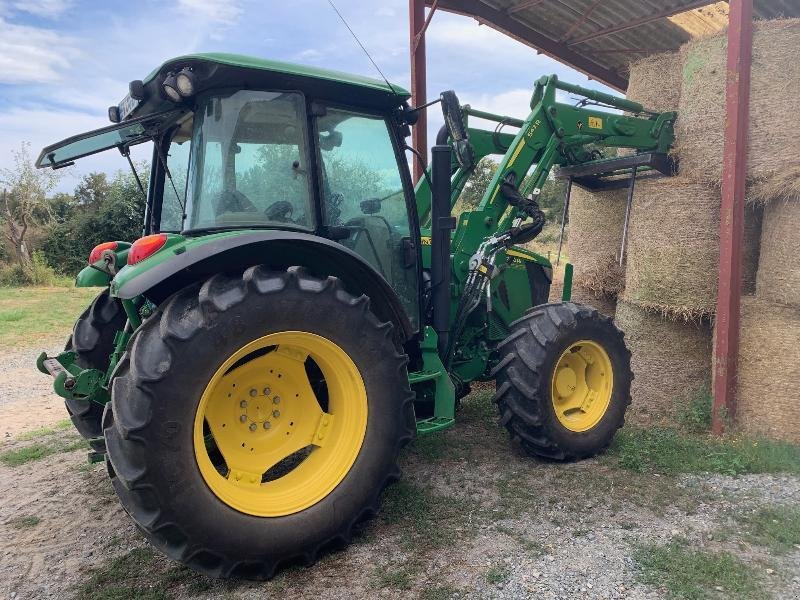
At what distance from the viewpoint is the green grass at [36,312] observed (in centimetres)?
1062

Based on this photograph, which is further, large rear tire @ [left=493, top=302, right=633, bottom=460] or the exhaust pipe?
large rear tire @ [left=493, top=302, right=633, bottom=460]

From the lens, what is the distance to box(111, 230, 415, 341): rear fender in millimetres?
2457

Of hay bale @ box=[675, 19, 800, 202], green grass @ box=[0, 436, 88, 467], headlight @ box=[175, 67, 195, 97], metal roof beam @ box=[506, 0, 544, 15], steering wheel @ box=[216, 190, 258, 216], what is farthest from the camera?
metal roof beam @ box=[506, 0, 544, 15]

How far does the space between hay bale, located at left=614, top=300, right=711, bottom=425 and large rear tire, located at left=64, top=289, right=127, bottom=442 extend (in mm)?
3865

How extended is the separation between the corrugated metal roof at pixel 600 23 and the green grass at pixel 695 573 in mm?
5725

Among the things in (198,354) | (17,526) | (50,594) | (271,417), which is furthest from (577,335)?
(17,526)

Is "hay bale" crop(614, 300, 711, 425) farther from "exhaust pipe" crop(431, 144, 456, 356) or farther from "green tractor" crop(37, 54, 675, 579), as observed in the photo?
"exhaust pipe" crop(431, 144, 456, 356)

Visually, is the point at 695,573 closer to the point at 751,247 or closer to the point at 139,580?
the point at 139,580

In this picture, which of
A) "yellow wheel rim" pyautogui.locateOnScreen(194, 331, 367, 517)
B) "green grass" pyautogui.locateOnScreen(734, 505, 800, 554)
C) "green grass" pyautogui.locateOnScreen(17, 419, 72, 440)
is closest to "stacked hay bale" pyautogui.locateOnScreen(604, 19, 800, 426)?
"green grass" pyautogui.locateOnScreen(734, 505, 800, 554)

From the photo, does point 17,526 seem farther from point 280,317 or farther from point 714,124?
point 714,124

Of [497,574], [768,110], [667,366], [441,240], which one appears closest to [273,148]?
[441,240]

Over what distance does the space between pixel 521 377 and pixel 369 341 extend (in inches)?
50.2

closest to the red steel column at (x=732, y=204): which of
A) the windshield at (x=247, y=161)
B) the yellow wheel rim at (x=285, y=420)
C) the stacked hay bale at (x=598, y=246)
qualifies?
the stacked hay bale at (x=598, y=246)

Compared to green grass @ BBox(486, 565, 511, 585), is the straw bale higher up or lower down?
higher up
